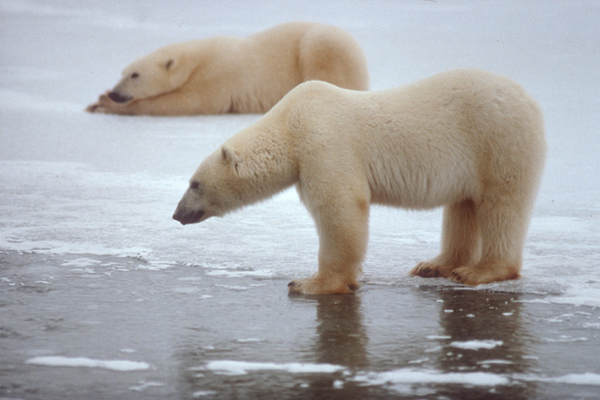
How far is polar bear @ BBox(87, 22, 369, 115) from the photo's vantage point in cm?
921

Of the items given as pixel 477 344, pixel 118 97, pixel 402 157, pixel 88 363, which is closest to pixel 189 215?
pixel 402 157

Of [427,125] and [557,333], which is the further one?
[427,125]

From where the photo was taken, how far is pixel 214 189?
3391 millimetres

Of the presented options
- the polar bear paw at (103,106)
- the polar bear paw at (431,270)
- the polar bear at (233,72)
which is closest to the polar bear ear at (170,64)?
the polar bear at (233,72)

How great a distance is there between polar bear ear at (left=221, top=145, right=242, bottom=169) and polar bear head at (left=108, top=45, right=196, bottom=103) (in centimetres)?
625

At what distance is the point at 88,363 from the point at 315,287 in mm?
1182

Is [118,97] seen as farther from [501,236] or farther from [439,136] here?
[501,236]

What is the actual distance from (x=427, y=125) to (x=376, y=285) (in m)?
0.73

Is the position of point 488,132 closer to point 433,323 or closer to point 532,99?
point 532,99

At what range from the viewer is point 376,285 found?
334cm

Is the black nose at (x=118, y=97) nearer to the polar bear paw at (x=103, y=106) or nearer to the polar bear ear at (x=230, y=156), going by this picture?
the polar bear paw at (x=103, y=106)

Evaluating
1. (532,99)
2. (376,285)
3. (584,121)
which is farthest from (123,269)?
(584,121)

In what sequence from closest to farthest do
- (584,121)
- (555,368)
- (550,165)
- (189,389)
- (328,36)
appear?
1. (189,389)
2. (555,368)
3. (550,165)
4. (328,36)
5. (584,121)

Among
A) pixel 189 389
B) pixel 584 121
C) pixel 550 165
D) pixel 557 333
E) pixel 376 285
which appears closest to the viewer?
pixel 189 389
